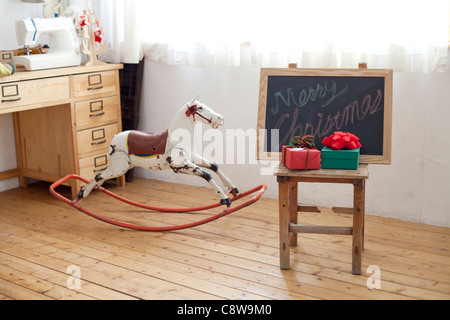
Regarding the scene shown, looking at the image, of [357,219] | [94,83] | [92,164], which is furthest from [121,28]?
[357,219]

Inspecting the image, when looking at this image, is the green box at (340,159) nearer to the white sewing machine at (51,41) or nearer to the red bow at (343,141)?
the red bow at (343,141)

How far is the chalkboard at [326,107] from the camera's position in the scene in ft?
7.86

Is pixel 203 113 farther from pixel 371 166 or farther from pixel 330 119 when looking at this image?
pixel 371 166

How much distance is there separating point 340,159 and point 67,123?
72.1 inches

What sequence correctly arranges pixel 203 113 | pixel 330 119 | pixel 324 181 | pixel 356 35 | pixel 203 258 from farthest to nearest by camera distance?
pixel 356 35 < pixel 203 113 < pixel 203 258 < pixel 330 119 < pixel 324 181

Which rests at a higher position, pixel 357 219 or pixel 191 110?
pixel 191 110

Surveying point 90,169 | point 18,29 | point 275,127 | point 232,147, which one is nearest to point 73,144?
point 90,169

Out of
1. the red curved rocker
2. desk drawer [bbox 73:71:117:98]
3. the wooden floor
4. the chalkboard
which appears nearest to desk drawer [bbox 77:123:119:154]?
desk drawer [bbox 73:71:117:98]

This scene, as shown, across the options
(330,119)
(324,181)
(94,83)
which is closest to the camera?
(324,181)

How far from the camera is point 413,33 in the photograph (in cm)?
282

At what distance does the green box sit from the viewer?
229 cm

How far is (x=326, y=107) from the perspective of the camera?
2.47 metres

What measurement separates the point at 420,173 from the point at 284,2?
121 centimetres
